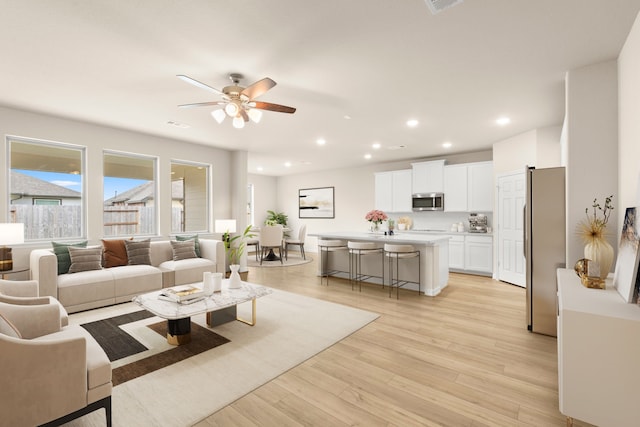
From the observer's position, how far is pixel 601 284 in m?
2.21

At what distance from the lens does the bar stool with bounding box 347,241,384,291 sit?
510cm

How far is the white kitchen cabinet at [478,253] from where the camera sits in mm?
6137

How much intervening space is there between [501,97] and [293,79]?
2628mm

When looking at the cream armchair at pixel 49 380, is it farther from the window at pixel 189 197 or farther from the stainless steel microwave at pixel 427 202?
the stainless steel microwave at pixel 427 202

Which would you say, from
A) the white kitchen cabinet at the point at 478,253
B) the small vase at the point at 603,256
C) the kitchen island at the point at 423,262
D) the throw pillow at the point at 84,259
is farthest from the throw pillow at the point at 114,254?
the white kitchen cabinet at the point at 478,253

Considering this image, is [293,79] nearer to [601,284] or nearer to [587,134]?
[587,134]

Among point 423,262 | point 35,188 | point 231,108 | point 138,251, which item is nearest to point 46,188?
point 35,188

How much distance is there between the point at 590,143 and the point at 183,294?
4380 millimetres

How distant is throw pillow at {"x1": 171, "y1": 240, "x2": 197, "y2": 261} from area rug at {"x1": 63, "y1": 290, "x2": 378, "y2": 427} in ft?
3.89

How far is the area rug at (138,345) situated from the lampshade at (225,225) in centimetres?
253

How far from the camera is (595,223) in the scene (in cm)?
255

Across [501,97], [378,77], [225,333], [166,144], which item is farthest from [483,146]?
[166,144]

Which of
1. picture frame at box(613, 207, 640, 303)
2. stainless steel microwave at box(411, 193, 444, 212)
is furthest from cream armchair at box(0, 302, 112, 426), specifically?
stainless steel microwave at box(411, 193, 444, 212)

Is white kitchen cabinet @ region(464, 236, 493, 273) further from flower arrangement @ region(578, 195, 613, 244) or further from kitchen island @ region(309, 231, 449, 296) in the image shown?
flower arrangement @ region(578, 195, 613, 244)
